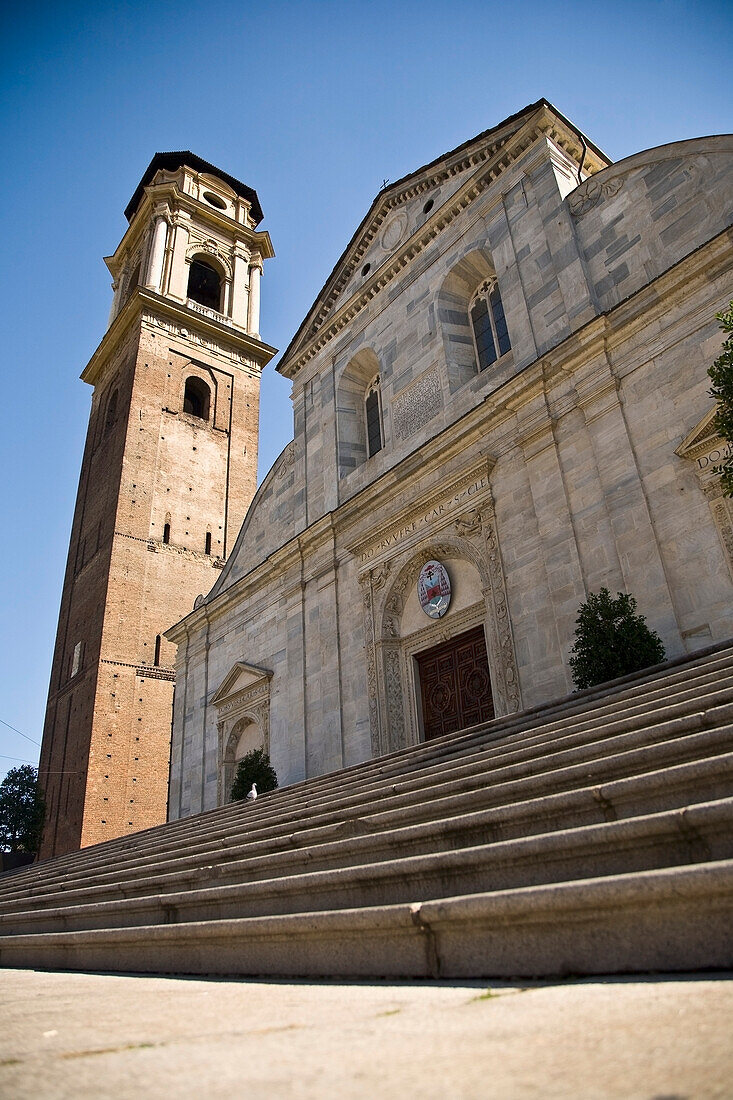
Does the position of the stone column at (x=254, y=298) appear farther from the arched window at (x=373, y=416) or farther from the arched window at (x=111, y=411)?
the arched window at (x=373, y=416)

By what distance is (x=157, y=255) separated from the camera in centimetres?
3556

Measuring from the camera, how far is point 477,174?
50.2ft

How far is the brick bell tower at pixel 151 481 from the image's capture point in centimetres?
2603

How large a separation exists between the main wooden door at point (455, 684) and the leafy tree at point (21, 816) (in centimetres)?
2049

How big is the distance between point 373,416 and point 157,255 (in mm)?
23474

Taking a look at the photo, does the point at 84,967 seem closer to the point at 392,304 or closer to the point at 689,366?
the point at 689,366

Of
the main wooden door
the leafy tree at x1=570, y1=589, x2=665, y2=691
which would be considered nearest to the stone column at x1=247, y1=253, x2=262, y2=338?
the main wooden door

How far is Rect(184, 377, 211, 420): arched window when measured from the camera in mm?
34625

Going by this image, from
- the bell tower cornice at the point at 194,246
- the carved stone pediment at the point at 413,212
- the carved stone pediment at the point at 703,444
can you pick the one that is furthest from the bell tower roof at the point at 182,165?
the carved stone pediment at the point at 703,444

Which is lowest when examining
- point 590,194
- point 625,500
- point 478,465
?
point 625,500

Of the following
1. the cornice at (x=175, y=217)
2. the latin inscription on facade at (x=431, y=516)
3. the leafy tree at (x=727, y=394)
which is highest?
the cornice at (x=175, y=217)

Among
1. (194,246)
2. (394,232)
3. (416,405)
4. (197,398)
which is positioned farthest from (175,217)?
(416,405)

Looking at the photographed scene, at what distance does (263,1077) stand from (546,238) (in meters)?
14.0

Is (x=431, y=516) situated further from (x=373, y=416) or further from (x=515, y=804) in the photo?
(x=515, y=804)
